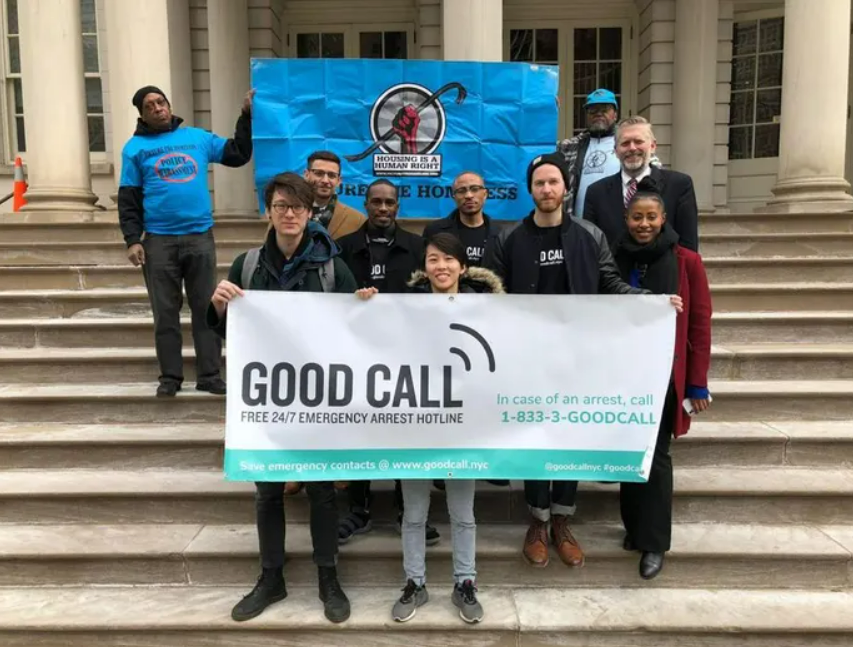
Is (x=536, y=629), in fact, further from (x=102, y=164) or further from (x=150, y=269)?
(x=102, y=164)

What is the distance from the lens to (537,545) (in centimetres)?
317

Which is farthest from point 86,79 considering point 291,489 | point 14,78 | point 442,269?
point 442,269

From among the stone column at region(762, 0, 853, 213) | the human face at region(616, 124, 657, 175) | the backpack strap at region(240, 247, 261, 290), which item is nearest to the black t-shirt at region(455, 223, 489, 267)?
the human face at region(616, 124, 657, 175)

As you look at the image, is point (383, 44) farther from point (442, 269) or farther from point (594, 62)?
point (442, 269)

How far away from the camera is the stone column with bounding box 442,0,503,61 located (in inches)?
253

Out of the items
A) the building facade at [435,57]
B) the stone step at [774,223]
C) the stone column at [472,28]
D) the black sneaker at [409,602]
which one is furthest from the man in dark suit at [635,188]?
the building facade at [435,57]

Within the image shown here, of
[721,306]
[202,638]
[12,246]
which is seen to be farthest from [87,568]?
[721,306]

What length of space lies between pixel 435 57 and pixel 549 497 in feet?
25.9

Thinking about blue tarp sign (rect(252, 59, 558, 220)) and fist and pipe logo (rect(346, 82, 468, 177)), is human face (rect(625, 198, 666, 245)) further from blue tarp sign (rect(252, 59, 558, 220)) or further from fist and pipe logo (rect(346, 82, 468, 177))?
fist and pipe logo (rect(346, 82, 468, 177))

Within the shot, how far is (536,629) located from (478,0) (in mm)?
5669

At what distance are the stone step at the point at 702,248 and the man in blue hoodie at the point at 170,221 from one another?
191 centimetres

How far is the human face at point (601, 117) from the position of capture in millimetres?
4258

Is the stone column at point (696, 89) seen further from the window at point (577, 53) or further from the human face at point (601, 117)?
the human face at point (601, 117)

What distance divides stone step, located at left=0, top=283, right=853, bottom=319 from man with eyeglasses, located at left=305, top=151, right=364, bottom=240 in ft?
7.68
